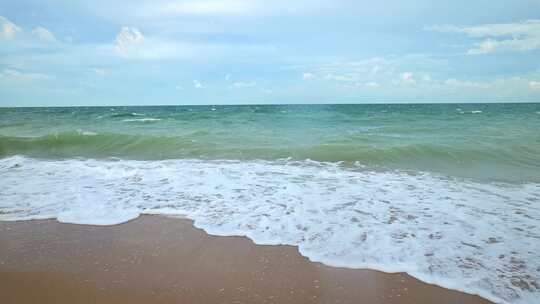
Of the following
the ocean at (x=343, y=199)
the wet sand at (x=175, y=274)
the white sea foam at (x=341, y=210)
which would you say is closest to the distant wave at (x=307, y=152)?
the ocean at (x=343, y=199)

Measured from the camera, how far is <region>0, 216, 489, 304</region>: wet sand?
2.86m

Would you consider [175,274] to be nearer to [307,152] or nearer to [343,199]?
[343,199]

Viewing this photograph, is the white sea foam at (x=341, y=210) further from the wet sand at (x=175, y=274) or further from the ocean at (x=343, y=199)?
the wet sand at (x=175, y=274)

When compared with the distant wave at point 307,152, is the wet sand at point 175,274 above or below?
below

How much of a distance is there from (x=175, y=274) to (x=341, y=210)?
2765 millimetres

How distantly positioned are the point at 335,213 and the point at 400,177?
10.6 ft

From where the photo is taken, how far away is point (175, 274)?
321cm

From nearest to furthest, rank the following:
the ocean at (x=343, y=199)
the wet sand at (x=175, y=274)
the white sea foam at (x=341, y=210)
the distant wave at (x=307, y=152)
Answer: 1. the wet sand at (x=175, y=274)
2. the white sea foam at (x=341, y=210)
3. the ocean at (x=343, y=199)
4. the distant wave at (x=307, y=152)

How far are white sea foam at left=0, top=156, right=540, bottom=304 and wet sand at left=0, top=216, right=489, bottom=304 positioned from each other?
0.27m

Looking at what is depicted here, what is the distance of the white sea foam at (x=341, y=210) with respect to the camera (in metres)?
3.47

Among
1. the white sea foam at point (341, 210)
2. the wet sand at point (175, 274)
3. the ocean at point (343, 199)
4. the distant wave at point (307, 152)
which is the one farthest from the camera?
the distant wave at point (307, 152)

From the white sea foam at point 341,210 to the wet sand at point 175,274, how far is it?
27 cm

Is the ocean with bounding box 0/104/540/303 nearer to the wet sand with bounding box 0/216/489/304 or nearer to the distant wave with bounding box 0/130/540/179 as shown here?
the distant wave with bounding box 0/130/540/179

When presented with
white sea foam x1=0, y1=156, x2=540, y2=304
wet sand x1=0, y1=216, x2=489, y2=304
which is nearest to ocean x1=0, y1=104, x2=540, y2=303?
white sea foam x1=0, y1=156, x2=540, y2=304
